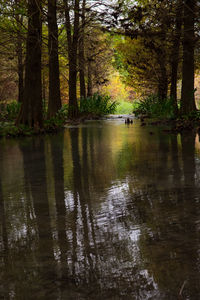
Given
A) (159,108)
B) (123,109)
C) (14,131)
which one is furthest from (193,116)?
(123,109)

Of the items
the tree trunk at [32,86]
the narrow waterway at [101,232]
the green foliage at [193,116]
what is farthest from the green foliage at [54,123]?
the narrow waterway at [101,232]

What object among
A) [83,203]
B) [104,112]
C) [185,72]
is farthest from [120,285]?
[104,112]

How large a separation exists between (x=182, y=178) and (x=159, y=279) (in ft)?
8.44

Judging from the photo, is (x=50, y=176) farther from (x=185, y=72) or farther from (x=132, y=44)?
(x=132, y=44)

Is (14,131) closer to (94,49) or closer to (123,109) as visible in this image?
(94,49)

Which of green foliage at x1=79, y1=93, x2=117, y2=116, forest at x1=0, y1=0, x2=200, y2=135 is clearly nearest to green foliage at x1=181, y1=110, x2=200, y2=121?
forest at x1=0, y1=0, x2=200, y2=135

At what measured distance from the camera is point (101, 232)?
2.56 m

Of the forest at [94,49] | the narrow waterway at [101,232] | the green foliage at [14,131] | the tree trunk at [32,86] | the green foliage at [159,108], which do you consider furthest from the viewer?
the green foliage at [159,108]

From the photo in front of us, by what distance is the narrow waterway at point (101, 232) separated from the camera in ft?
5.89

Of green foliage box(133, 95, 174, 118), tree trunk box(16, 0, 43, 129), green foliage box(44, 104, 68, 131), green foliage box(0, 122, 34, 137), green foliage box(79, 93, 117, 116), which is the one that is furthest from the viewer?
green foliage box(79, 93, 117, 116)

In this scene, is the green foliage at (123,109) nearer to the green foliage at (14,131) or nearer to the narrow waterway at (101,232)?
the green foliage at (14,131)

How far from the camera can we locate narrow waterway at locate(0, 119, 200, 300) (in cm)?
180

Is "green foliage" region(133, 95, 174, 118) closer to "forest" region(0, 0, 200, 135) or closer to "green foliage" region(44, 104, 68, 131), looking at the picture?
"forest" region(0, 0, 200, 135)

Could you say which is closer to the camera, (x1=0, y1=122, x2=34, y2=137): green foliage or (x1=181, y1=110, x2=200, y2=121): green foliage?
(x1=0, y1=122, x2=34, y2=137): green foliage
